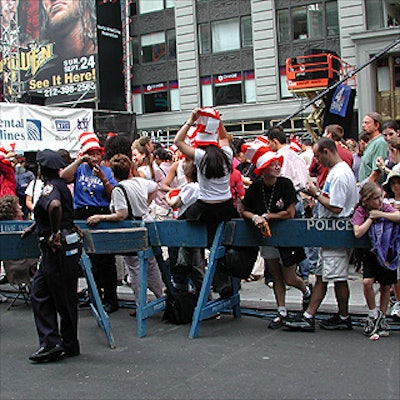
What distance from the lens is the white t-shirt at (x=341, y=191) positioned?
6.07 meters

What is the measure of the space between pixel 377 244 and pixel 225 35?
90.6 ft

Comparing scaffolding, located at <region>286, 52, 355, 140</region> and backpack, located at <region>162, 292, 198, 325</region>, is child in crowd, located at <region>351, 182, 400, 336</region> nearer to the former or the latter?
backpack, located at <region>162, 292, 198, 325</region>

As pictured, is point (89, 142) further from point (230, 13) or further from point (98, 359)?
point (230, 13)

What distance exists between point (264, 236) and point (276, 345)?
3.31ft

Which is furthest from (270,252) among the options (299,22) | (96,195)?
(299,22)

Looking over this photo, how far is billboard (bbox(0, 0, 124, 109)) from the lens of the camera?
95.1 feet

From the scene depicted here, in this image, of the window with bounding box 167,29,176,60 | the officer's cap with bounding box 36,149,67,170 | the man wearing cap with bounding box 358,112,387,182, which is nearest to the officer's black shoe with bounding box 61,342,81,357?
the officer's cap with bounding box 36,149,67,170

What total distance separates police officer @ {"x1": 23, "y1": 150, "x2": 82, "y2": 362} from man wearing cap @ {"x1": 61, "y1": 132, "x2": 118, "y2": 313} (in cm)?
127

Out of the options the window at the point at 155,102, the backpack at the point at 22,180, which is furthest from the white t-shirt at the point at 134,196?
the window at the point at 155,102

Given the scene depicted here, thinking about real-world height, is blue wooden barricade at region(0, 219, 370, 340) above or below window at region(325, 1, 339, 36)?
below

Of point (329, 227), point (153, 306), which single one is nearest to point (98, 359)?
point (153, 306)

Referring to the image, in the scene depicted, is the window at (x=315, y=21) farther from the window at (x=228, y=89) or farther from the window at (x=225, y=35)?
the window at (x=228, y=89)

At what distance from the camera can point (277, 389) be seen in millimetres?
4793

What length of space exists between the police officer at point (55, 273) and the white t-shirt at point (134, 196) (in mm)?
887
